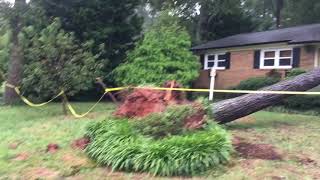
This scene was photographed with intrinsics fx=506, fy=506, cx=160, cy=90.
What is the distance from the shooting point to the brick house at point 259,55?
70.7ft

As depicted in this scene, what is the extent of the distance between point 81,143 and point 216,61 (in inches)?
727

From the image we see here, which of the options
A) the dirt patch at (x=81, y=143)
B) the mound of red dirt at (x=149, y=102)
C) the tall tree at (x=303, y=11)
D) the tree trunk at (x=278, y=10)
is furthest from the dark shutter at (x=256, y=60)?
the tree trunk at (x=278, y=10)

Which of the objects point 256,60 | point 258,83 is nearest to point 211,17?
point 256,60

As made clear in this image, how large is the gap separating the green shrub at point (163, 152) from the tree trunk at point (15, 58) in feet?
40.8

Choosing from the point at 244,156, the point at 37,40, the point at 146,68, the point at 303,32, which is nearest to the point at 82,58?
the point at 37,40

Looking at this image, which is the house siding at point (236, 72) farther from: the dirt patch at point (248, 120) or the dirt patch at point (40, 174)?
the dirt patch at point (40, 174)

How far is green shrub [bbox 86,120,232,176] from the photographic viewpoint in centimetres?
810

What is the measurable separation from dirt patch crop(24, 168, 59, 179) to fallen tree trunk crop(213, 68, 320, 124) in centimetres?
422

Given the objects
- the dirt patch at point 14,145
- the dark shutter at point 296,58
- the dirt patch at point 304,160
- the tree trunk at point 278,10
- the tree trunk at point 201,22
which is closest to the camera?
the dirt patch at point 304,160

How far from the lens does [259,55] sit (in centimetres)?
2436

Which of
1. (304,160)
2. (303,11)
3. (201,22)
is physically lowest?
(304,160)

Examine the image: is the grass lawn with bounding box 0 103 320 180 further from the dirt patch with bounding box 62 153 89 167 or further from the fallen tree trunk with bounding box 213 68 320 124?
the fallen tree trunk with bounding box 213 68 320 124

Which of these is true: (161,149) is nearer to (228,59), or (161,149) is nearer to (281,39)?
(281,39)

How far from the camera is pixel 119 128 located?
31.0ft
